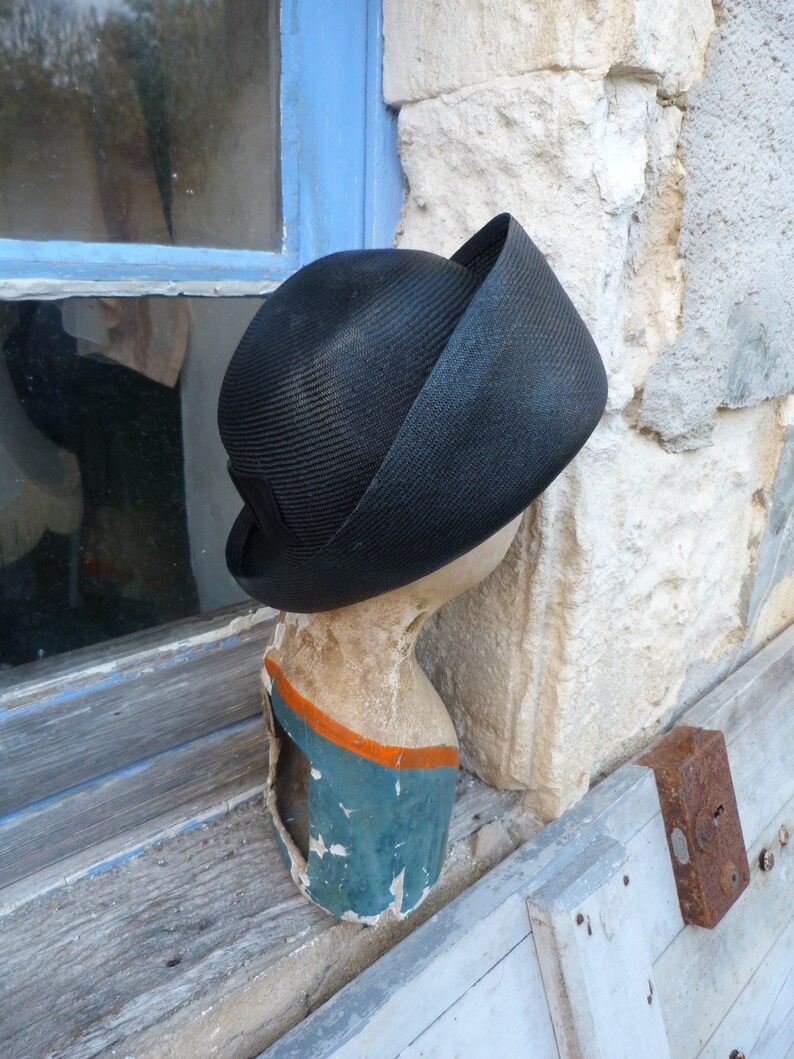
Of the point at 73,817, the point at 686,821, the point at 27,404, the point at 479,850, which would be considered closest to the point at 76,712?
the point at 73,817

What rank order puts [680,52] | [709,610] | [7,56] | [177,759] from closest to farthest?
[7,56], [680,52], [177,759], [709,610]

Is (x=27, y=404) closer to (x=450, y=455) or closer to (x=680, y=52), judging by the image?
(x=450, y=455)

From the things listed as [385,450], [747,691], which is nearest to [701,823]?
[747,691]

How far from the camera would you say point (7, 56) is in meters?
0.78

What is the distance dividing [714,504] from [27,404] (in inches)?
42.2

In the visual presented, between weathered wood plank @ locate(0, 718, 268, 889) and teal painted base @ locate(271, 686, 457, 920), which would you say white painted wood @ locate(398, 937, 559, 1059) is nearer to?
teal painted base @ locate(271, 686, 457, 920)

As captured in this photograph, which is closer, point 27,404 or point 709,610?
point 27,404

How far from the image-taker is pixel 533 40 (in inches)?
34.8

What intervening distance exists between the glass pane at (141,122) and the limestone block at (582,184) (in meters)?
0.23

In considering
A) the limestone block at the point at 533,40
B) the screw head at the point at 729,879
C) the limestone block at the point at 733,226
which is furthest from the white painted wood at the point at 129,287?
the screw head at the point at 729,879

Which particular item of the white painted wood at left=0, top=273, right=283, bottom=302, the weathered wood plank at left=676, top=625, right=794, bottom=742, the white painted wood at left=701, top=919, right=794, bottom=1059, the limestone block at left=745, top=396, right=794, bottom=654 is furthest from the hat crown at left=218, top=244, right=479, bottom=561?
the white painted wood at left=701, top=919, right=794, bottom=1059

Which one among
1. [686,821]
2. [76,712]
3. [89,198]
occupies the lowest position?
[686,821]

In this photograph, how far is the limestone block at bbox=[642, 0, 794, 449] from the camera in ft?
3.18

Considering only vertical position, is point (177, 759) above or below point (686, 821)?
above
